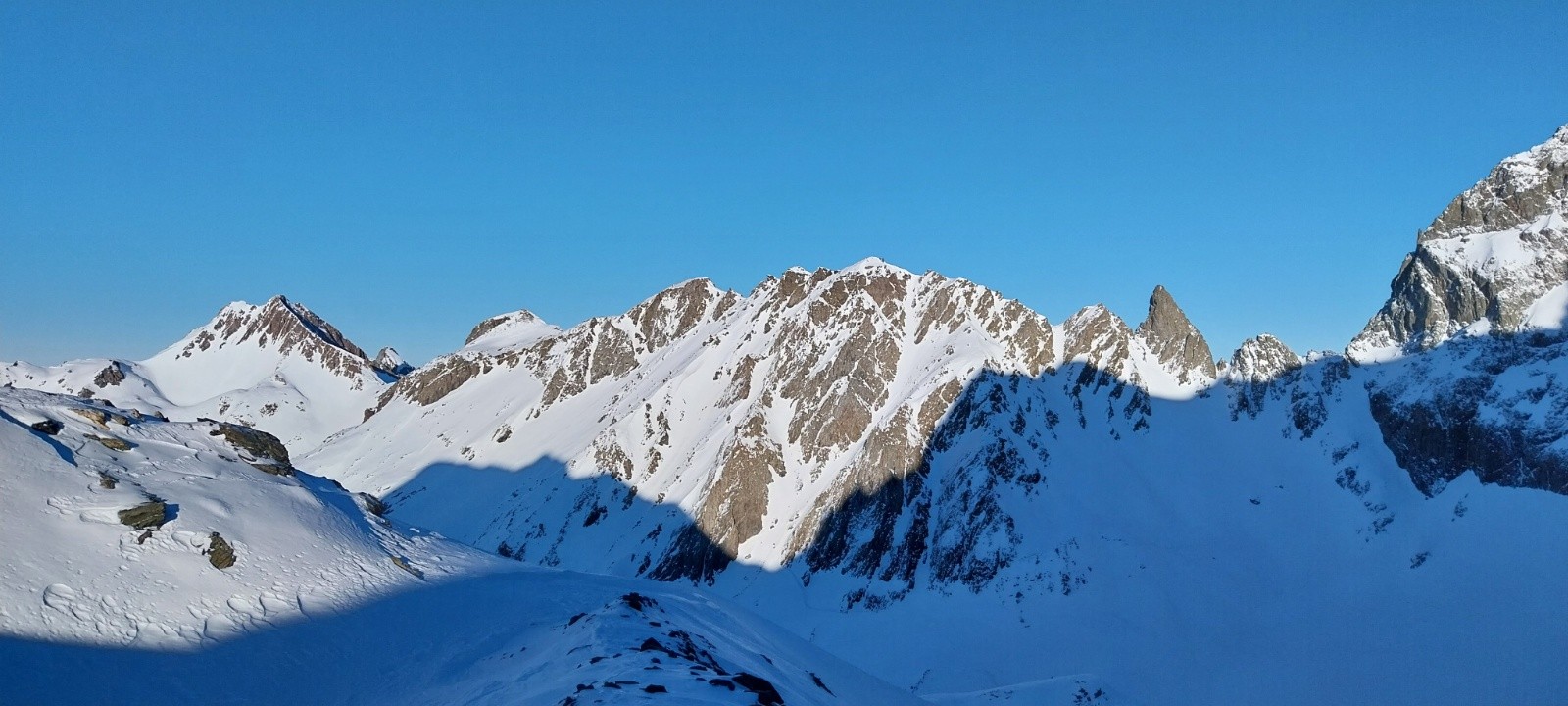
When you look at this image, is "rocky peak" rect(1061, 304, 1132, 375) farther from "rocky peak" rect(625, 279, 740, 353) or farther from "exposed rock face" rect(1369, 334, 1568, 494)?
"rocky peak" rect(625, 279, 740, 353)

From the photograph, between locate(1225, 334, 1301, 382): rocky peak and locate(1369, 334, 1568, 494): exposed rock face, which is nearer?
locate(1369, 334, 1568, 494): exposed rock face

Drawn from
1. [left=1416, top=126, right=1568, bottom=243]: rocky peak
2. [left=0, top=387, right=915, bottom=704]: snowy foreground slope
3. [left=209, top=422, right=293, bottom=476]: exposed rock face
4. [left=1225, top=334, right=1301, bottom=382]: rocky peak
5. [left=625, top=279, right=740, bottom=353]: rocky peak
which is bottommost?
[left=0, top=387, right=915, bottom=704]: snowy foreground slope

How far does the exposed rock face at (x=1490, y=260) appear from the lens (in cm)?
11425

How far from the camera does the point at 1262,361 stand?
452 feet

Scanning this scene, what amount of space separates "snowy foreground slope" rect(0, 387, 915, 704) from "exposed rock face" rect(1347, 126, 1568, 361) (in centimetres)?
11321

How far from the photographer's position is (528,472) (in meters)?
156

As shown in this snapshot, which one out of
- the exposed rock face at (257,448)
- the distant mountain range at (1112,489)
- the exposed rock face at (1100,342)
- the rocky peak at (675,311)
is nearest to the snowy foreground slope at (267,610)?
the exposed rock face at (257,448)

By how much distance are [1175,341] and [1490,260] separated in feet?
140

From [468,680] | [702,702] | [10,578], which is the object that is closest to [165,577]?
[10,578]

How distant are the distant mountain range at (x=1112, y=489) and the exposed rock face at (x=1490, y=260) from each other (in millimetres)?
366

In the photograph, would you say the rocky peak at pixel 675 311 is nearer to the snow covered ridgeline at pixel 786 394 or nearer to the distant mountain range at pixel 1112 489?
the snow covered ridgeline at pixel 786 394

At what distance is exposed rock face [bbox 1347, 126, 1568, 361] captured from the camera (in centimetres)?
11425

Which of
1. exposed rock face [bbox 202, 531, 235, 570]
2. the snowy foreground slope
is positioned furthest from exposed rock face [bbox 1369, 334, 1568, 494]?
exposed rock face [bbox 202, 531, 235, 570]

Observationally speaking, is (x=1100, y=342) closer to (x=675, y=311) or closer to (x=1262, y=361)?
(x=1262, y=361)
